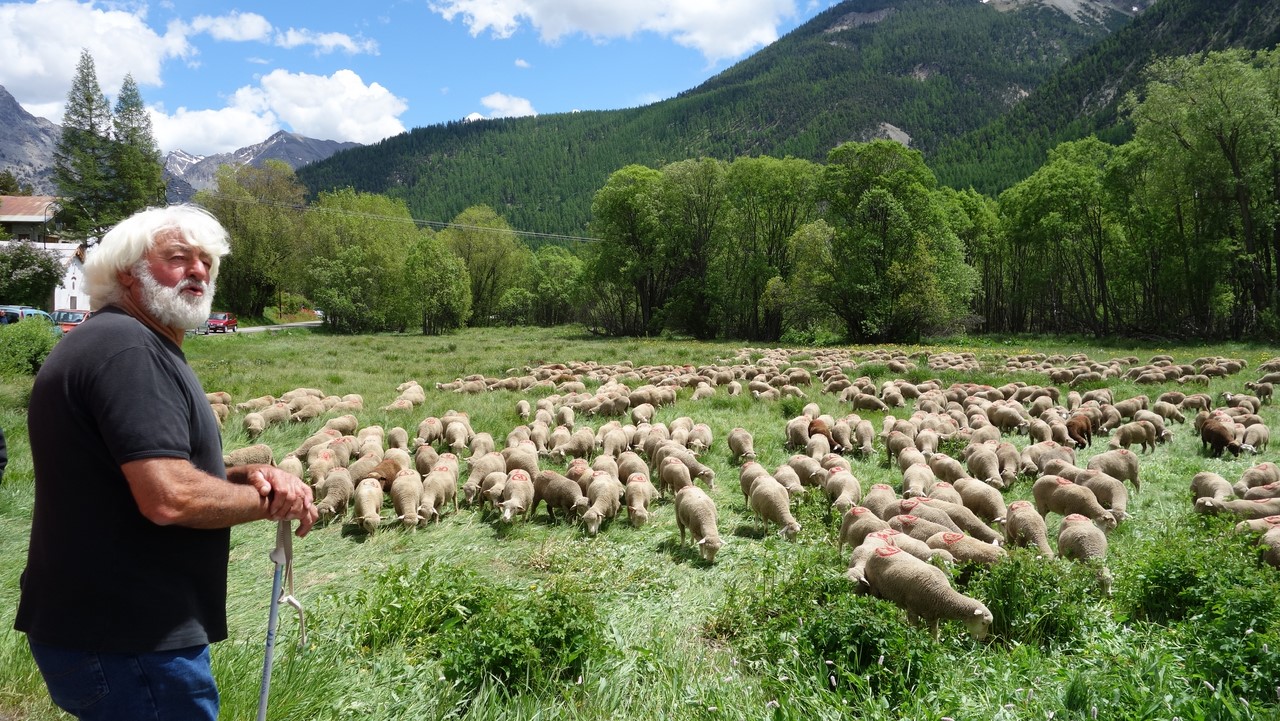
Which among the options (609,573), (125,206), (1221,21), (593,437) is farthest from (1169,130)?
(1221,21)

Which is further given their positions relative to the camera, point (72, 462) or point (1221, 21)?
point (1221, 21)

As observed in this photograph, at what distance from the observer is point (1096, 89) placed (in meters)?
118

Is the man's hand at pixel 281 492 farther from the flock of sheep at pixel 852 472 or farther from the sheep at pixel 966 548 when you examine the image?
the sheep at pixel 966 548

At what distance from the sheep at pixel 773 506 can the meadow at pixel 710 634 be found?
170 mm

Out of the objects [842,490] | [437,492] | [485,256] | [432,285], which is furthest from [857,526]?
[485,256]

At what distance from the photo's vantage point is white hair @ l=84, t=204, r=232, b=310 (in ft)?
8.66

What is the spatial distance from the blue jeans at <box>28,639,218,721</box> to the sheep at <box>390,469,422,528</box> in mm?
5807

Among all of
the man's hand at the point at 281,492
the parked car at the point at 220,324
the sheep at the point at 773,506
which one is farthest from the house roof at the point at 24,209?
the man's hand at the point at 281,492

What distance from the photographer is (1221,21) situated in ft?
335

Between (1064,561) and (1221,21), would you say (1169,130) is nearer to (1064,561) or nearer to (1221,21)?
(1064,561)

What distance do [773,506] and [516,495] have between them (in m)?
3.24

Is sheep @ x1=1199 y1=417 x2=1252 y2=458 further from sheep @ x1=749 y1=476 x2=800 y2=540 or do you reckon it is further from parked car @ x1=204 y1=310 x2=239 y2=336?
parked car @ x1=204 y1=310 x2=239 y2=336

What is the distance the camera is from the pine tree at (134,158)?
5184cm

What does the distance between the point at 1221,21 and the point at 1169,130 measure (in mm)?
97278
